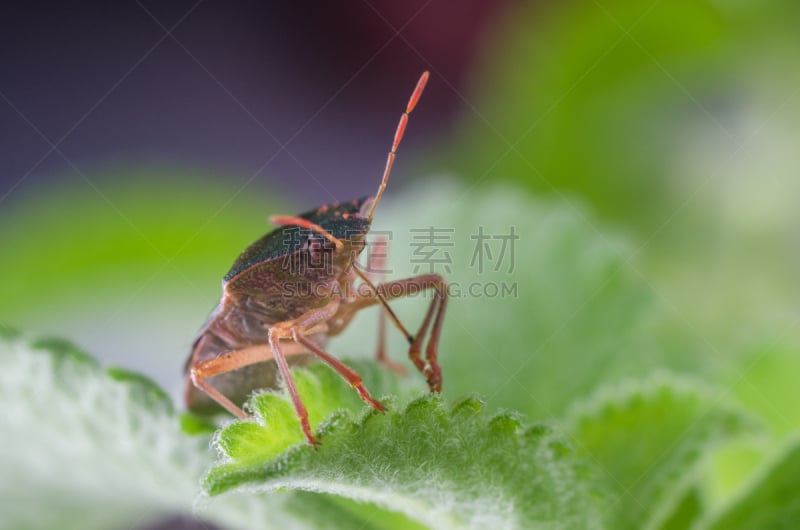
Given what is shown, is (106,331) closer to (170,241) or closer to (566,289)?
(170,241)

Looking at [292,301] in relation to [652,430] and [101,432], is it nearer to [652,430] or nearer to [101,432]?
[101,432]

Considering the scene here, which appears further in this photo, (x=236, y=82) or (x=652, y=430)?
(x=236, y=82)

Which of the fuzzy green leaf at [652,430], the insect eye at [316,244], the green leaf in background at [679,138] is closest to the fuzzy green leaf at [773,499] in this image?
the fuzzy green leaf at [652,430]

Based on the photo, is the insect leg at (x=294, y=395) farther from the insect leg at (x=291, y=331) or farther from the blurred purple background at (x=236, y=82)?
the blurred purple background at (x=236, y=82)

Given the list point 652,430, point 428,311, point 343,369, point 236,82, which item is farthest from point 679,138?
point 236,82

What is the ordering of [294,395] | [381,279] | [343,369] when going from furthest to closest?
[381,279] → [343,369] → [294,395]

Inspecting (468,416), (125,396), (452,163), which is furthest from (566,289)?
(452,163)
